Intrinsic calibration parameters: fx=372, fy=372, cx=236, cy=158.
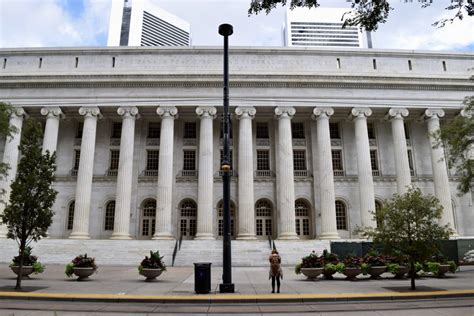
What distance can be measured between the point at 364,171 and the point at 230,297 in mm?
21737

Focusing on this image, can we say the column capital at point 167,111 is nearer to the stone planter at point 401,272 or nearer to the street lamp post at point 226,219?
the street lamp post at point 226,219

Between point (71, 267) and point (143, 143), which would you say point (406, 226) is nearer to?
point (71, 267)

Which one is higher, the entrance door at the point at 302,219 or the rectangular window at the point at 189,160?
the rectangular window at the point at 189,160

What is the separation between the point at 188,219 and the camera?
32.9 meters

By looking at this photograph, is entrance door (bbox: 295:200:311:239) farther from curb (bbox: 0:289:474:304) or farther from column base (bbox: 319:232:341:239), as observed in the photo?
curb (bbox: 0:289:474:304)

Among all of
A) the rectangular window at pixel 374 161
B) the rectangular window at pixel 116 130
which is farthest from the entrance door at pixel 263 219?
the rectangular window at pixel 116 130

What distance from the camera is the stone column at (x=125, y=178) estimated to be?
1144 inches

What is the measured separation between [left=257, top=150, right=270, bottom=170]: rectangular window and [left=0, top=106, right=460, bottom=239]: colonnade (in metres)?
3.26

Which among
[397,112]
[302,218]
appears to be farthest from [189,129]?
[397,112]

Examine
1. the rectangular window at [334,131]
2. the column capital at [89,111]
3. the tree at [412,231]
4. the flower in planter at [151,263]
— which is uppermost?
the column capital at [89,111]

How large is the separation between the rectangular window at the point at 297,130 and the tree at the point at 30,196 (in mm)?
23808

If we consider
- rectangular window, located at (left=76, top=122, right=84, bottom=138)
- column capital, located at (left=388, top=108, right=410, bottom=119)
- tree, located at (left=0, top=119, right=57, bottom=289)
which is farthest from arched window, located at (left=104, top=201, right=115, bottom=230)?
column capital, located at (left=388, top=108, right=410, bottom=119)

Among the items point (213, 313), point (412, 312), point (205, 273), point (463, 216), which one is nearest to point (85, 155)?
point (205, 273)

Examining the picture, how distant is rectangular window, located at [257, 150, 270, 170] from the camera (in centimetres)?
3412
